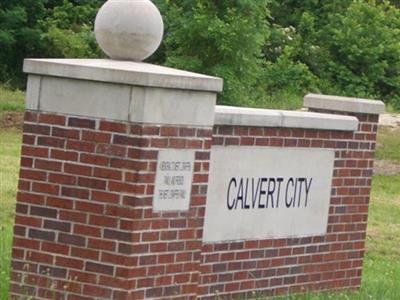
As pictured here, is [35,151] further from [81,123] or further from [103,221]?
[103,221]

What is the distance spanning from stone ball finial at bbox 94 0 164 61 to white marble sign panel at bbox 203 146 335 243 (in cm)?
103

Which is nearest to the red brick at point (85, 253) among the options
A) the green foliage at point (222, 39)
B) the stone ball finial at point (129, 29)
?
the stone ball finial at point (129, 29)

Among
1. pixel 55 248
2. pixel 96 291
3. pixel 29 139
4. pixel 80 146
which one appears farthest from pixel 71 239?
pixel 29 139

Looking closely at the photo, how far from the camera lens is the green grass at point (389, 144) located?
24406 mm

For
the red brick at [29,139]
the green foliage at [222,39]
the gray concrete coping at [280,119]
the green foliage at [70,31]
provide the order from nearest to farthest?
the red brick at [29,139]
the gray concrete coping at [280,119]
the green foliage at [222,39]
the green foliage at [70,31]

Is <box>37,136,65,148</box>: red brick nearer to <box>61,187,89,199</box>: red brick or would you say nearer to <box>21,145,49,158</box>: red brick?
<box>21,145,49,158</box>: red brick

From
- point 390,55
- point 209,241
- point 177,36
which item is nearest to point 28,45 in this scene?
point 390,55

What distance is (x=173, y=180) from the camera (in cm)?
776

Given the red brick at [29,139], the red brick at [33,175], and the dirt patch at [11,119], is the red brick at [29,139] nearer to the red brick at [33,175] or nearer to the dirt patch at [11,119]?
the red brick at [33,175]

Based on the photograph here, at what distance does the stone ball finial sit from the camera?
7887mm

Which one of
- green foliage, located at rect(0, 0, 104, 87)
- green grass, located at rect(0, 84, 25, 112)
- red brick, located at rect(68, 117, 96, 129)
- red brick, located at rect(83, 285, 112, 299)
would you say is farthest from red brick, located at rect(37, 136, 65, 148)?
green foliage, located at rect(0, 0, 104, 87)

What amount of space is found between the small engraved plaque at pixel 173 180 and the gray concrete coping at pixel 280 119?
694 mm

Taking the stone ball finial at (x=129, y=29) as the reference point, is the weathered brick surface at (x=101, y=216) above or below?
below

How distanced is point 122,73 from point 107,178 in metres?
0.64
